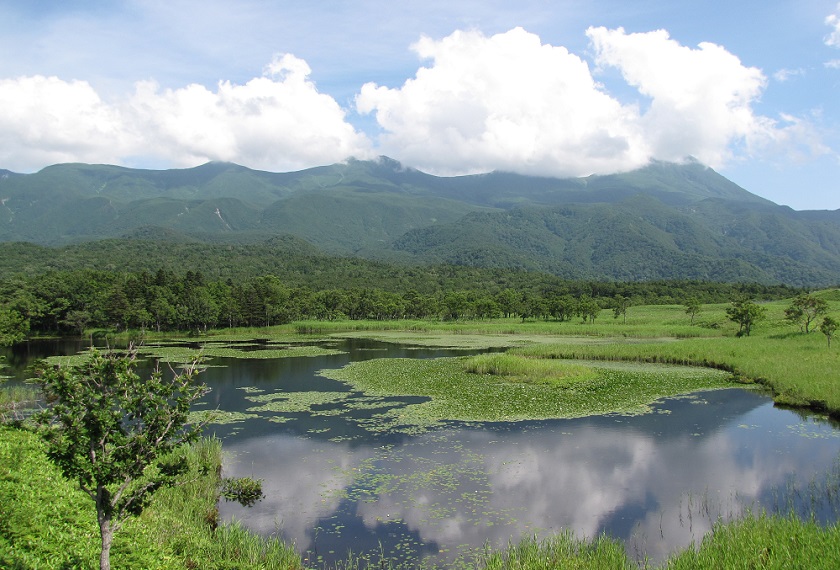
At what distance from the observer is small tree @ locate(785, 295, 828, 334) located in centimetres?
5588

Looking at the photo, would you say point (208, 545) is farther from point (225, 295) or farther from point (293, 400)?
point (225, 295)

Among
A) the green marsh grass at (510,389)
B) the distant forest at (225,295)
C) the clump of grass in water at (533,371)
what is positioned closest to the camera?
the green marsh grass at (510,389)

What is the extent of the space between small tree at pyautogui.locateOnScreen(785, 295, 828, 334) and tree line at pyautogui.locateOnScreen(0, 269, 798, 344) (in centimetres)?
4506

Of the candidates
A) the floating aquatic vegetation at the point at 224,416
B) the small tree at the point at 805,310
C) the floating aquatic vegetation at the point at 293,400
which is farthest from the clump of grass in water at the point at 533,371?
the small tree at the point at 805,310

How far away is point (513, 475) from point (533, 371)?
70.5 ft

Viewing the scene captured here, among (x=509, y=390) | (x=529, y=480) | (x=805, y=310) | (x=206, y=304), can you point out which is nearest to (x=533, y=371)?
(x=509, y=390)

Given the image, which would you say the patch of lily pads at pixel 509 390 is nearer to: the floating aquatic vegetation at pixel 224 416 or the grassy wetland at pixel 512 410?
the grassy wetland at pixel 512 410

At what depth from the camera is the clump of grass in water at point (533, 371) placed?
3881cm

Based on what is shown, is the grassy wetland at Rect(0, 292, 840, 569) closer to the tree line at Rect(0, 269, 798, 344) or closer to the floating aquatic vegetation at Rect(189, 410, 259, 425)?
the floating aquatic vegetation at Rect(189, 410, 259, 425)

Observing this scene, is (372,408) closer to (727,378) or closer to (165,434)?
(165,434)

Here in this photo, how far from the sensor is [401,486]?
18.8 m

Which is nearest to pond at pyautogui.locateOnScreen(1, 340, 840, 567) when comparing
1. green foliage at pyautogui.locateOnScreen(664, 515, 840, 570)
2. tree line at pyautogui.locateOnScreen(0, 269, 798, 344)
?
green foliage at pyautogui.locateOnScreen(664, 515, 840, 570)

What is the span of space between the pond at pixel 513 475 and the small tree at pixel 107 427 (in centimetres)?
630

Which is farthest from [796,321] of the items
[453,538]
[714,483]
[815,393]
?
[453,538]
